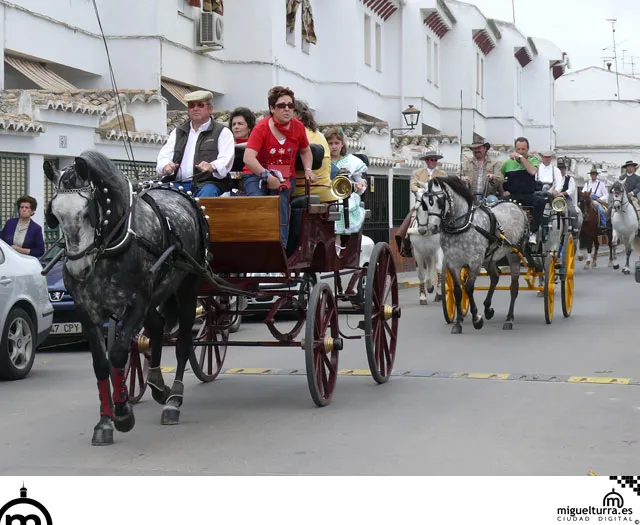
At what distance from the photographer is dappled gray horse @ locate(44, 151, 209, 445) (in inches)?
324

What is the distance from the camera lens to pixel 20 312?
485 inches

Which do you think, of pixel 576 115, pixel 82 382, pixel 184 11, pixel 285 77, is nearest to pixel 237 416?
pixel 82 382

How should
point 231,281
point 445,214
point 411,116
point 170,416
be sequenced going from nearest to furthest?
1. point 170,416
2. point 231,281
3. point 445,214
4. point 411,116

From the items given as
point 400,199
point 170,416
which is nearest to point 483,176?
point 170,416

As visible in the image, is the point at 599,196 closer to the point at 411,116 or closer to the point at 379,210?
the point at 379,210

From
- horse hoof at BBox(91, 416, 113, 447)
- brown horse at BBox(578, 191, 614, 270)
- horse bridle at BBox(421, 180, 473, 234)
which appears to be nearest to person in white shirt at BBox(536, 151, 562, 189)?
horse bridle at BBox(421, 180, 473, 234)

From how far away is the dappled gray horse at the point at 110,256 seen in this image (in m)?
8.23

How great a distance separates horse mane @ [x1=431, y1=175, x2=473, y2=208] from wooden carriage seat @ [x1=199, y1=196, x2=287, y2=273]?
5.72 metres

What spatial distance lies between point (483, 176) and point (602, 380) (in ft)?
21.2

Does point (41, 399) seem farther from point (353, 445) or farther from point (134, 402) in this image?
point (353, 445)

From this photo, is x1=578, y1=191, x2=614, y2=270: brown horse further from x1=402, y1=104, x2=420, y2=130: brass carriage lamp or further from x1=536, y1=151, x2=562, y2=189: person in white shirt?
x1=536, y1=151, x2=562, y2=189: person in white shirt

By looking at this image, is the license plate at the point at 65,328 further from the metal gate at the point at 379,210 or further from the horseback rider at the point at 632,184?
the horseback rider at the point at 632,184

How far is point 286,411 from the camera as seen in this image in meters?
9.73

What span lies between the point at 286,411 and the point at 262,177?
183 centimetres
